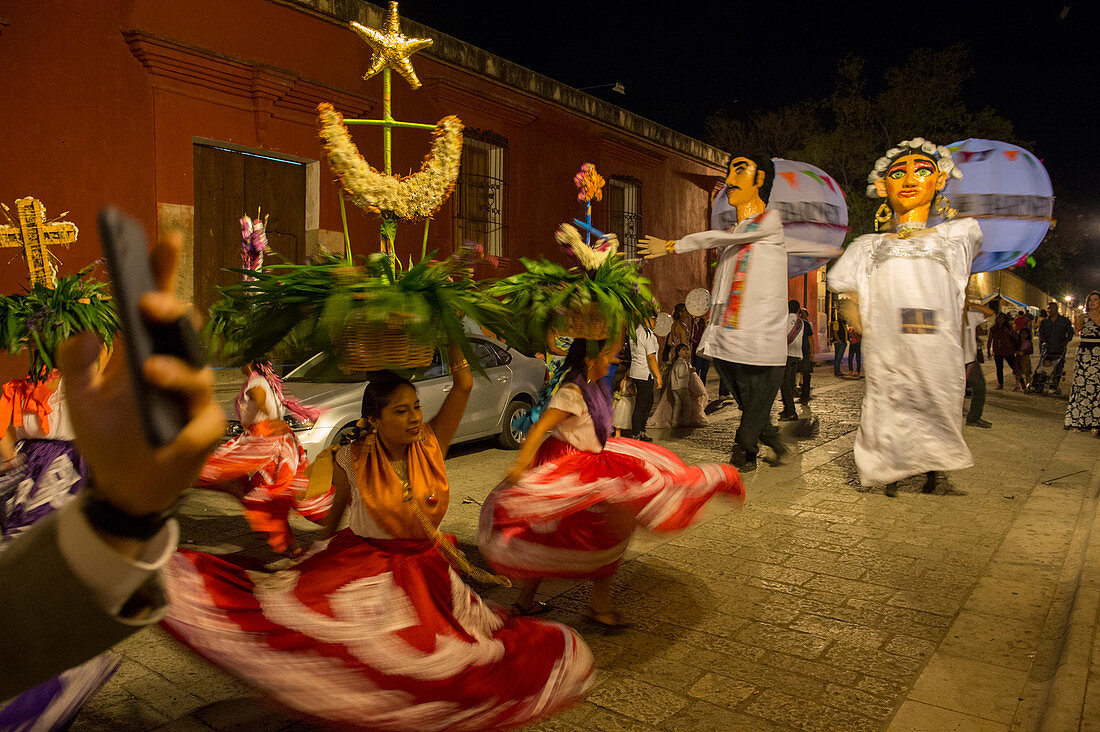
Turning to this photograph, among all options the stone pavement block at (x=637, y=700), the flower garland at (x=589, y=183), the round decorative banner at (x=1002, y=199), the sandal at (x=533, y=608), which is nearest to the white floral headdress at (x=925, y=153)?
the round decorative banner at (x=1002, y=199)

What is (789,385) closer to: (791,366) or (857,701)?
(791,366)

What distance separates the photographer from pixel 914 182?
6.69 m

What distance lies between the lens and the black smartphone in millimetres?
789

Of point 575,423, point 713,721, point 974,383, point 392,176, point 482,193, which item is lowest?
point 713,721

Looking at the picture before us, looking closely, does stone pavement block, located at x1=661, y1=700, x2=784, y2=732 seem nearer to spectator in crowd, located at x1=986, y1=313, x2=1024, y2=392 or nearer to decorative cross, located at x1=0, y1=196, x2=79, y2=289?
decorative cross, located at x1=0, y1=196, x2=79, y2=289

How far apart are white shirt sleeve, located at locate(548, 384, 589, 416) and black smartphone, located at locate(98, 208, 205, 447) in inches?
123

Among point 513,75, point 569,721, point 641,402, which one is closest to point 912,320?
point 641,402

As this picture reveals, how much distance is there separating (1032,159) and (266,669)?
9361 mm

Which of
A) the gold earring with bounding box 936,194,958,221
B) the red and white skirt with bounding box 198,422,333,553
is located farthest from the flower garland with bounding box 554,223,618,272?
the gold earring with bounding box 936,194,958,221

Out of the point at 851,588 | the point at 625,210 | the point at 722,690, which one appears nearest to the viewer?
the point at 722,690

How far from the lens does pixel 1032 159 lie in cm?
852

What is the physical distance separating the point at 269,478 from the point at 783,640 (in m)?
3.11

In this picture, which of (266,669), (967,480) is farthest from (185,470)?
(967,480)

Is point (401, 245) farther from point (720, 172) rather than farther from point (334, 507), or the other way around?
point (720, 172)
